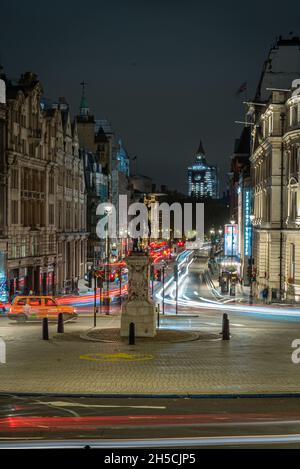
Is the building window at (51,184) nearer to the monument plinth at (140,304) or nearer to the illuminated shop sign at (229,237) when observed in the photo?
the illuminated shop sign at (229,237)

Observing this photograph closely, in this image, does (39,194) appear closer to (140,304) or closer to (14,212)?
(14,212)

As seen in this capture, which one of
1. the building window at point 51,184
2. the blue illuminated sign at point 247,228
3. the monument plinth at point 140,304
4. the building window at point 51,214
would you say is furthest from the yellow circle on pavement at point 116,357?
the blue illuminated sign at point 247,228

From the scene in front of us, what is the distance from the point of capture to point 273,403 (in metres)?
20.5

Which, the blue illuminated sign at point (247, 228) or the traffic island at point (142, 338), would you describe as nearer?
the traffic island at point (142, 338)

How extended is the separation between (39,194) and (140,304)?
4353 cm

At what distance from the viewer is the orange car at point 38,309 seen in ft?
150

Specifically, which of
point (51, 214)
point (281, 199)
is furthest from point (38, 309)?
point (51, 214)

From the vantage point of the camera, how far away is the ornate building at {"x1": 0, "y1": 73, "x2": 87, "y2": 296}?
67312mm

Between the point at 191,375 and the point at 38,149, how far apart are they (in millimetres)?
54489

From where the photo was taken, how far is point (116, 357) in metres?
28.8

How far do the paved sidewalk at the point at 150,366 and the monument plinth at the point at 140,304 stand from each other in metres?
1.79

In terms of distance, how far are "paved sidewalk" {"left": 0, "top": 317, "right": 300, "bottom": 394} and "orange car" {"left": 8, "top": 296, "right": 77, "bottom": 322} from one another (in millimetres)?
7996
